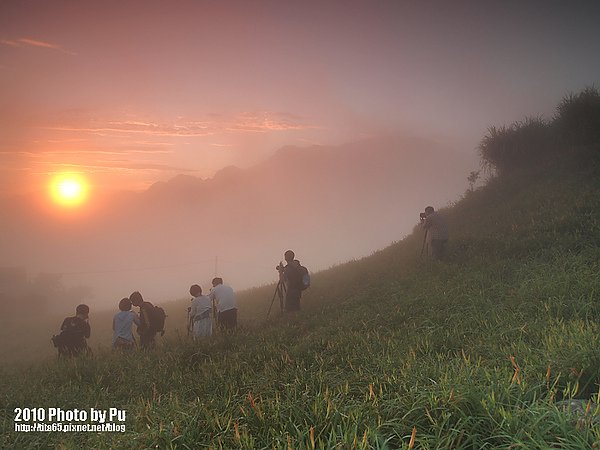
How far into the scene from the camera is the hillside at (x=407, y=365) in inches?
137

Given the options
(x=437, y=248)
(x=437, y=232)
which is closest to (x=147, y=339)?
(x=437, y=248)

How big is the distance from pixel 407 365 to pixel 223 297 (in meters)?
7.97

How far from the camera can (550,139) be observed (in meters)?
22.2

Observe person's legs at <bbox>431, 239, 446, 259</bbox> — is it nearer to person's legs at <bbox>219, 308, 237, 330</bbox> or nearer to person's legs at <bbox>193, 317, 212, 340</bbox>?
person's legs at <bbox>219, 308, 237, 330</bbox>

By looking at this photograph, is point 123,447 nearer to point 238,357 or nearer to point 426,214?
point 238,357

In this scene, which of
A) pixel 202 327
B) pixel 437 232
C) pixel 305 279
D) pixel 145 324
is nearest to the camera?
pixel 202 327

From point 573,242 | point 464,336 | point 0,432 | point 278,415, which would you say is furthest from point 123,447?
point 573,242

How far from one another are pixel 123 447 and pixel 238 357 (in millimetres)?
3832

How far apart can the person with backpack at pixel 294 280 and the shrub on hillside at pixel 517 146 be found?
649 inches

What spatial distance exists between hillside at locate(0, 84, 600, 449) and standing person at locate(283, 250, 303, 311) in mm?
581

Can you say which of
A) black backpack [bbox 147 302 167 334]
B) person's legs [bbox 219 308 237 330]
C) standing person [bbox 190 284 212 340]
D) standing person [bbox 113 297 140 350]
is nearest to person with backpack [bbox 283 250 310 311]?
person's legs [bbox 219 308 237 330]

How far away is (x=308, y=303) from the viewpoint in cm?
1490

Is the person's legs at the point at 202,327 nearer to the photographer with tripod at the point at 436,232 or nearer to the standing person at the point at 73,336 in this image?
the standing person at the point at 73,336

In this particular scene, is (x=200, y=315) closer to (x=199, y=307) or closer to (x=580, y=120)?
(x=199, y=307)
